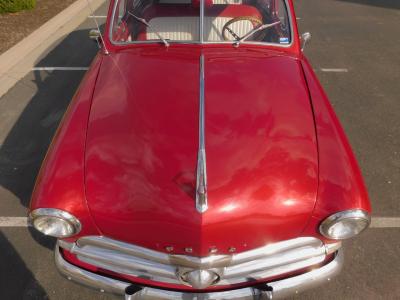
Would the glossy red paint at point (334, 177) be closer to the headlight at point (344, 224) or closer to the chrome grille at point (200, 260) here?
the headlight at point (344, 224)

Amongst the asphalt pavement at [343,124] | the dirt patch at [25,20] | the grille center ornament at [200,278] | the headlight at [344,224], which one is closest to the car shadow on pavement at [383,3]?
the asphalt pavement at [343,124]

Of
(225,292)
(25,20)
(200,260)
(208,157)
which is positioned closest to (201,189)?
(208,157)

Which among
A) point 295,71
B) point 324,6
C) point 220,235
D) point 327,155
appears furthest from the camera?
point 324,6

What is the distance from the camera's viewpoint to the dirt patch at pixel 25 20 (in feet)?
22.9

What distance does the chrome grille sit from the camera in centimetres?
195

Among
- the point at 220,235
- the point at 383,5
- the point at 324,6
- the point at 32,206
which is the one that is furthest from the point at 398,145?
the point at 383,5

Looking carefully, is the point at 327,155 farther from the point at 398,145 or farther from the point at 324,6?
the point at 324,6

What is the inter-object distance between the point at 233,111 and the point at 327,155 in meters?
0.63

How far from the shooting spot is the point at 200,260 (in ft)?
6.26

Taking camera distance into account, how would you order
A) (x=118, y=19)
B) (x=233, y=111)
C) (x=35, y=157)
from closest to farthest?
(x=233, y=111)
(x=118, y=19)
(x=35, y=157)

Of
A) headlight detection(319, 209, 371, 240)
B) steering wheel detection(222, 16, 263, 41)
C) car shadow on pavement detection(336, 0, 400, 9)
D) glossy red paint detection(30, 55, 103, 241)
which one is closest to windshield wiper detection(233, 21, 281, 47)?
steering wheel detection(222, 16, 263, 41)

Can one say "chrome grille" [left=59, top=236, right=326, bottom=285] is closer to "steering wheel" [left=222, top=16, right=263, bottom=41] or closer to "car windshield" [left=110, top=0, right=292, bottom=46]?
"car windshield" [left=110, top=0, right=292, bottom=46]

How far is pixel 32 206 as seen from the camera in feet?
6.60

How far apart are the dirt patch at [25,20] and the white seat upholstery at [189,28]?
454 centimetres
